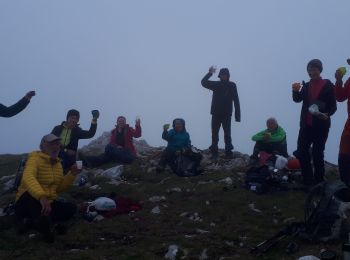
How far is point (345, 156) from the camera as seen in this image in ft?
32.4

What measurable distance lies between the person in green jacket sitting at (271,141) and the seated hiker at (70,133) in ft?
16.6

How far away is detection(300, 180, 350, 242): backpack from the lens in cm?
845

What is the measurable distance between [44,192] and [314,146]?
21.0 feet

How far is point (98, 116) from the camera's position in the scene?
1451cm

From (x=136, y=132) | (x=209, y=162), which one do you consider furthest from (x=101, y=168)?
(x=209, y=162)

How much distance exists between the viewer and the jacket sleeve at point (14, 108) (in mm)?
11406

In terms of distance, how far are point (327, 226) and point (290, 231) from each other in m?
0.65

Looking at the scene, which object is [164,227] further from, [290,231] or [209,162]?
[209,162]

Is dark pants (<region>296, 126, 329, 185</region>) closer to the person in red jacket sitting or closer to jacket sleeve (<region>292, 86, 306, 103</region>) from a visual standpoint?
jacket sleeve (<region>292, 86, 306, 103</region>)

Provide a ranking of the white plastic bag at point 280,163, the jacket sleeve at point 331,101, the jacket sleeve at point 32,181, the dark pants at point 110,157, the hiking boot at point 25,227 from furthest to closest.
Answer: the dark pants at point 110,157, the white plastic bag at point 280,163, the jacket sleeve at point 331,101, the hiking boot at point 25,227, the jacket sleeve at point 32,181

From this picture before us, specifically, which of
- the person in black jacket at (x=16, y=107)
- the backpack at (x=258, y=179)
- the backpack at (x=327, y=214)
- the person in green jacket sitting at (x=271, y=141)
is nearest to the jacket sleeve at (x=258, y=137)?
the person in green jacket sitting at (x=271, y=141)

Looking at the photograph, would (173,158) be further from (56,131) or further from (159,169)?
(56,131)

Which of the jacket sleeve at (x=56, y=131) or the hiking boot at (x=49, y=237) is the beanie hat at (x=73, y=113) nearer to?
the jacket sleeve at (x=56, y=131)

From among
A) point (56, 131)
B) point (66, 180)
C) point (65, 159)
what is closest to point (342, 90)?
point (66, 180)
